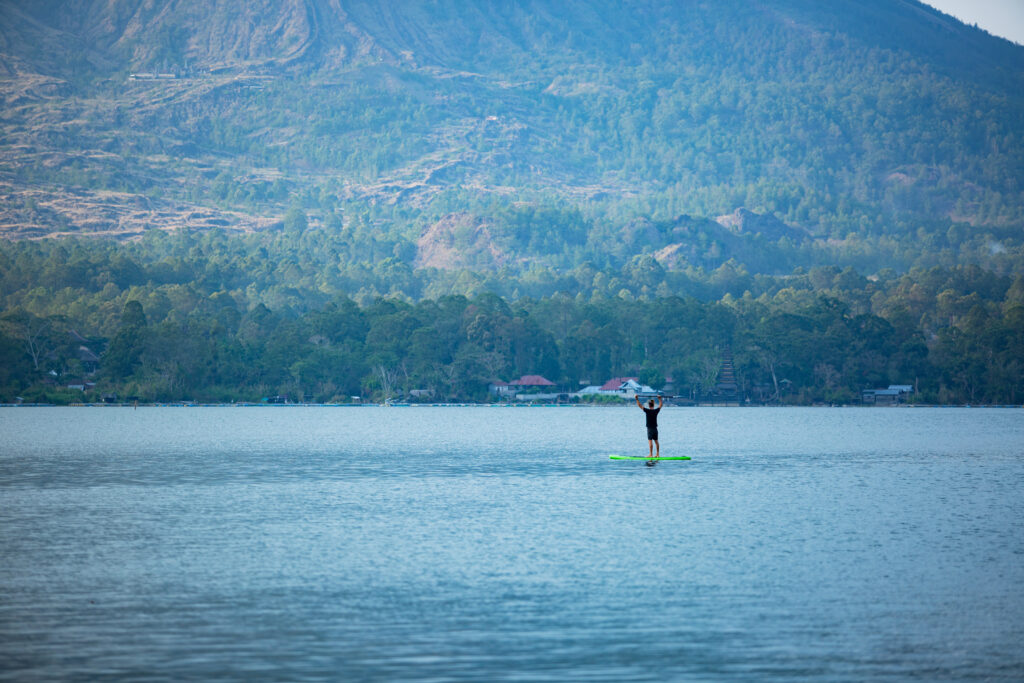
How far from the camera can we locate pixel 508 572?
32.8 metres

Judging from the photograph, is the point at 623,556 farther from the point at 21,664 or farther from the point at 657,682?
the point at 21,664

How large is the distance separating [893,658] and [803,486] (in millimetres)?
35093

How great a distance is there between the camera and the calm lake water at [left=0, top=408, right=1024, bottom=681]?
23.6 metres

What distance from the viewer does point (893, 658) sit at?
23703mm

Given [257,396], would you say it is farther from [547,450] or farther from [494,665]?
[494,665]

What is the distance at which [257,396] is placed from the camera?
196 meters

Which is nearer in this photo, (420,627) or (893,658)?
(893,658)

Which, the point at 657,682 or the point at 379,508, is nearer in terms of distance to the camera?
the point at 657,682

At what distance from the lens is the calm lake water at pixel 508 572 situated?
23.6 meters

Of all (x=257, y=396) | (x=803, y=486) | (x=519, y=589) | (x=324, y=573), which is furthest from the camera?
(x=257, y=396)

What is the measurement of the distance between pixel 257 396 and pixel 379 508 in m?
152

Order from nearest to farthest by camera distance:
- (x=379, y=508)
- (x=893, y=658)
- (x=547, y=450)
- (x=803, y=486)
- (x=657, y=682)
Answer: (x=657, y=682), (x=893, y=658), (x=379, y=508), (x=803, y=486), (x=547, y=450)

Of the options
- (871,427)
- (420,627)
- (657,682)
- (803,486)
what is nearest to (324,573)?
(420,627)

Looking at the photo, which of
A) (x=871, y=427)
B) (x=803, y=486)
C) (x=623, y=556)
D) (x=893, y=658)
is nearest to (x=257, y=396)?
(x=871, y=427)
